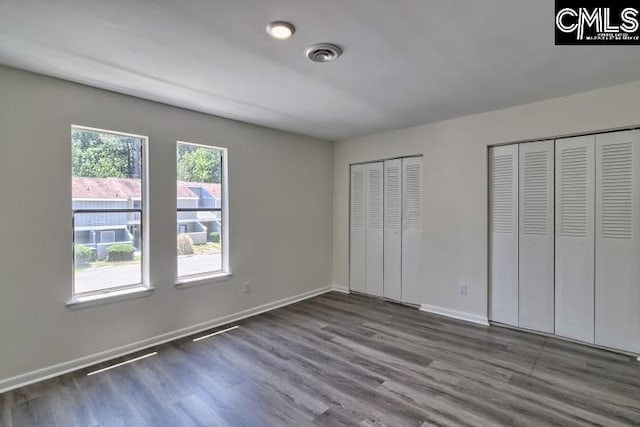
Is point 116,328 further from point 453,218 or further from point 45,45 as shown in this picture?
point 453,218

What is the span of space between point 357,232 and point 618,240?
3105 mm

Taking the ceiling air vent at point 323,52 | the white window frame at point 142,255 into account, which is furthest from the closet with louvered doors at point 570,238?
the white window frame at point 142,255

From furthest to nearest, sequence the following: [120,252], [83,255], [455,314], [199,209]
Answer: [455,314] < [199,209] < [120,252] < [83,255]

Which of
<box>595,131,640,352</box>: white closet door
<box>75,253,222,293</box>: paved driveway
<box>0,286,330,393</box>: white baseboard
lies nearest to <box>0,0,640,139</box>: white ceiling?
<box>595,131,640,352</box>: white closet door

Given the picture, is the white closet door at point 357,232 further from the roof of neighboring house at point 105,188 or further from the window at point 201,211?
the roof of neighboring house at point 105,188

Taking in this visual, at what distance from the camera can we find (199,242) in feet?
12.2

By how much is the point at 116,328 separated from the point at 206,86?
8.06 feet

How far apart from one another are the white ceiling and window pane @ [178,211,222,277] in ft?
4.19

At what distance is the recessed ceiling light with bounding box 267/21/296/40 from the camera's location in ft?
6.19

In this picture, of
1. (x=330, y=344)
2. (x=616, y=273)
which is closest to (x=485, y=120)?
(x=616, y=273)

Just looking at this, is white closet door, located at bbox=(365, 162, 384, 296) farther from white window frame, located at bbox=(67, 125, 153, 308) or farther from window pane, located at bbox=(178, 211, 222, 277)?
white window frame, located at bbox=(67, 125, 153, 308)

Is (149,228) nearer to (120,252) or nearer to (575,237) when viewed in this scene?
(120,252)

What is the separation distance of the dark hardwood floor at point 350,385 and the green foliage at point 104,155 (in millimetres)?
1808

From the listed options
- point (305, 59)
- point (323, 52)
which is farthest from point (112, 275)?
point (323, 52)
